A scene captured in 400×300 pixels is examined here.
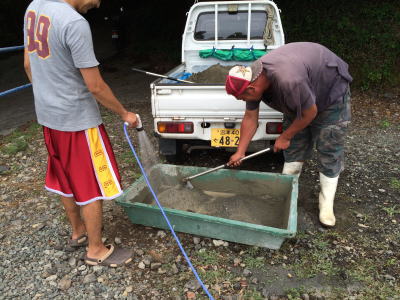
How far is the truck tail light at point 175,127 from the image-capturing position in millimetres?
3434

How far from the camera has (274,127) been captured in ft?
10.9

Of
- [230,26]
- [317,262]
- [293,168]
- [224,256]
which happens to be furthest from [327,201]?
[230,26]

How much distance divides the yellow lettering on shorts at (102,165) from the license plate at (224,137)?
137 cm

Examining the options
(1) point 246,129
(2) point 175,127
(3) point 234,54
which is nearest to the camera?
(1) point 246,129

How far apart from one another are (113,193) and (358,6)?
7.17 metres

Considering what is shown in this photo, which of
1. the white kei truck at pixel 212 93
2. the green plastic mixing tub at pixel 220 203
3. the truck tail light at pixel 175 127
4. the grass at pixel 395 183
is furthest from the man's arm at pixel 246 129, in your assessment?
the grass at pixel 395 183

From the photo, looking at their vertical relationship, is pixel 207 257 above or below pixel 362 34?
below

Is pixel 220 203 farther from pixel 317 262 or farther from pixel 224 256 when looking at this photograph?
pixel 317 262

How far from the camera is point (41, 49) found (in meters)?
2.06

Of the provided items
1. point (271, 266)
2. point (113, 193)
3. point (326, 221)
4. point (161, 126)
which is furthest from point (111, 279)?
point (326, 221)

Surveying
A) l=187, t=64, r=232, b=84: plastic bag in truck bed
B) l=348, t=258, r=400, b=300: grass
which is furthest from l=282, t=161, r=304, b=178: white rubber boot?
l=187, t=64, r=232, b=84: plastic bag in truck bed

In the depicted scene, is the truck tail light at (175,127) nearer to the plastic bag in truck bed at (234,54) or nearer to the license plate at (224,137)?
the license plate at (224,137)

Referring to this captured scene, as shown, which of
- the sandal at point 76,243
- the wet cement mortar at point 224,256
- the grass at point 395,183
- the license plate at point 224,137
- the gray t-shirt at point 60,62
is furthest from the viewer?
the grass at point 395,183

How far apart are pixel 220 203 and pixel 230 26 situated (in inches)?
116
